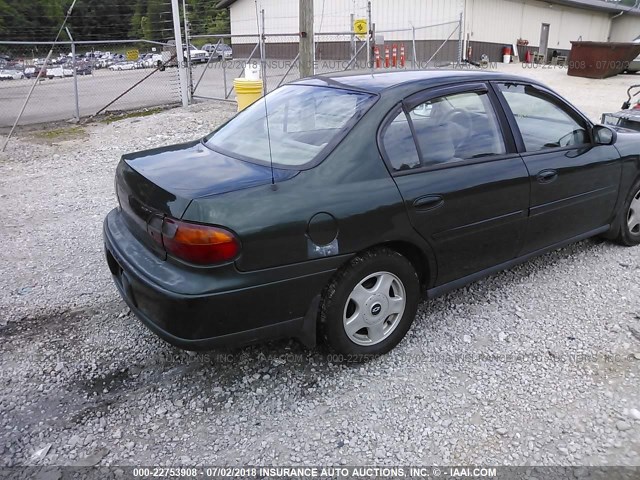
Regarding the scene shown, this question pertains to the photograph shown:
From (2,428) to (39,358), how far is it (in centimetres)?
62

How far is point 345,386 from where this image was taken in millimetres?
2990

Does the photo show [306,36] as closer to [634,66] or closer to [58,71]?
[58,71]

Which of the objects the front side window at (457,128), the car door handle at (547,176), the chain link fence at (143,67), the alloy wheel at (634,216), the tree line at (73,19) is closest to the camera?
the front side window at (457,128)

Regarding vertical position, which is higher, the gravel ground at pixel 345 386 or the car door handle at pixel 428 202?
the car door handle at pixel 428 202

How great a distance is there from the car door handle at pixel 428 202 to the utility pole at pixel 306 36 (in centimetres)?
543

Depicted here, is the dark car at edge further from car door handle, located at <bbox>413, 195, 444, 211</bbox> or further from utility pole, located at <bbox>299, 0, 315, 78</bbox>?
utility pole, located at <bbox>299, 0, 315, 78</bbox>

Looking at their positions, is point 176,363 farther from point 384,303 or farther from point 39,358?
point 384,303

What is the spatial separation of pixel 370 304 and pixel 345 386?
484mm

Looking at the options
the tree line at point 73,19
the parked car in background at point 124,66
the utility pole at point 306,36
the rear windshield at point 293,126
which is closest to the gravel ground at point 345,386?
the rear windshield at point 293,126

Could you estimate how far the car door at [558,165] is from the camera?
3.71 meters

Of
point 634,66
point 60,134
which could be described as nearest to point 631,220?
point 60,134

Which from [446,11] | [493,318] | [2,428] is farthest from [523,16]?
[2,428]

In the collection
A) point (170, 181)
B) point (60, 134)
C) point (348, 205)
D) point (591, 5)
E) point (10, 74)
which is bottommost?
point (60, 134)

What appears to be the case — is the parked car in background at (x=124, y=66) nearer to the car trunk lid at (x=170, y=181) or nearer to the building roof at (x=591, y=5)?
the building roof at (x=591, y=5)
